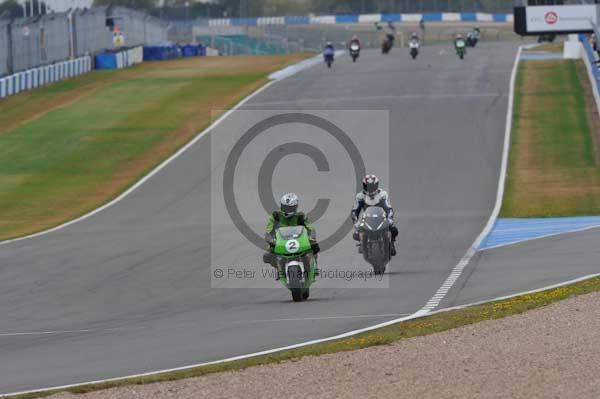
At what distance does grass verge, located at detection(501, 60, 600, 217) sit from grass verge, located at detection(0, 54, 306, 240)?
36.7 ft

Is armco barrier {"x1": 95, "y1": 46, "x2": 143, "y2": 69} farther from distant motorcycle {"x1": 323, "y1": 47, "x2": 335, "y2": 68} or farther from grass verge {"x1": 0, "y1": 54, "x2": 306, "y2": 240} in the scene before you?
distant motorcycle {"x1": 323, "y1": 47, "x2": 335, "y2": 68}

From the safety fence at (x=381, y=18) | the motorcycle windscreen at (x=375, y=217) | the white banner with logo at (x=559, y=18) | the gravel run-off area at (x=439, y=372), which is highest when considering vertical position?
the white banner with logo at (x=559, y=18)

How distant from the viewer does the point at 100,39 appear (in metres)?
74.2

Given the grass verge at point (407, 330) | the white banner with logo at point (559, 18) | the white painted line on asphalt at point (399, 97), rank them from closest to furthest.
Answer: the grass verge at point (407, 330) < the white painted line on asphalt at point (399, 97) < the white banner with logo at point (559, 18)

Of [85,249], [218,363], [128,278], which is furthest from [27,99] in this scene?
[218,363]

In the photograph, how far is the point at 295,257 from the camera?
1762 centimetres

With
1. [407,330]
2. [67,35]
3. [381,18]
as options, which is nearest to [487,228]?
[407,330]

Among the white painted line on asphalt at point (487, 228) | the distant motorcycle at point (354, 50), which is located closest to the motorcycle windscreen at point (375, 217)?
the white painted line on asphalt at point (487, 228)

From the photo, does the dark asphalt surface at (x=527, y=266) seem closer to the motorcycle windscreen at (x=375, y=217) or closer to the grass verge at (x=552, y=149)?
the motorcycle windscreen at (x=375, y=217)

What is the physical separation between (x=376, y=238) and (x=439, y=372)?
309 inches

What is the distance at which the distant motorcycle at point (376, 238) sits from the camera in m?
20.0
